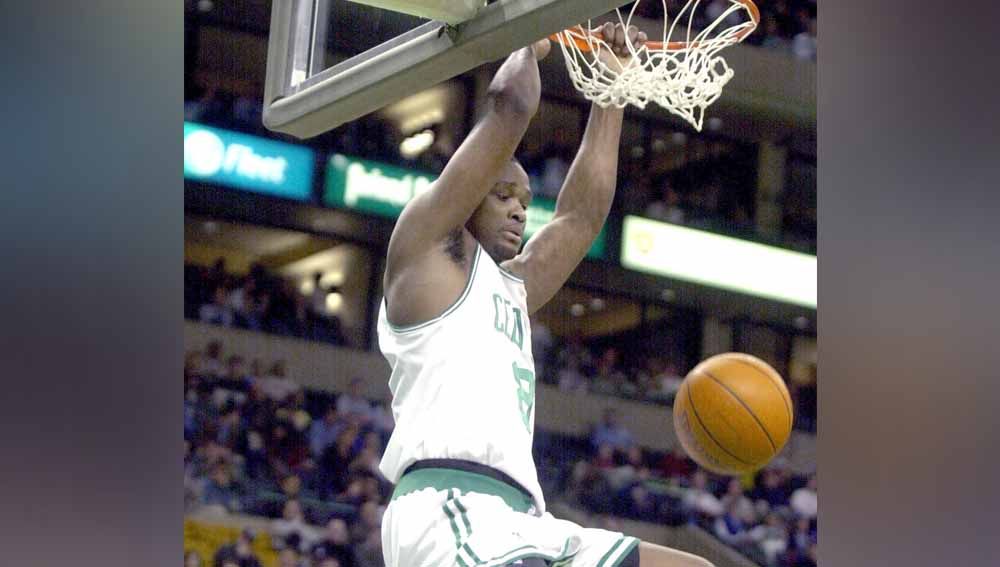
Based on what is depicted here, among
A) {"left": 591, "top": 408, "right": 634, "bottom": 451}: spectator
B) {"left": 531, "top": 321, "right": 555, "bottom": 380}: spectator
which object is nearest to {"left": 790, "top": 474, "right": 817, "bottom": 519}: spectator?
{"left": 591, "top": 408, "right": 634, "bottom": 451}: spectator

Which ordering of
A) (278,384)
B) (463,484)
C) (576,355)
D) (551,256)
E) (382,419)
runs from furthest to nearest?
(576,355) < (382,419) < (278,384) < (551,256) < (463,484)

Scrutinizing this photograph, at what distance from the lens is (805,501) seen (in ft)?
28.2

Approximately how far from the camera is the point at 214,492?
7.11 m

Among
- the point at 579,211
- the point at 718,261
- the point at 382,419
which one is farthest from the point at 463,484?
the point at 718,261

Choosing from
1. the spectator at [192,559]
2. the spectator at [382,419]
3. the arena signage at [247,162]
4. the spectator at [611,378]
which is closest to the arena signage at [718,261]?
the spectator at [611,378]

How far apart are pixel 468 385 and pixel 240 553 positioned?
3490mm

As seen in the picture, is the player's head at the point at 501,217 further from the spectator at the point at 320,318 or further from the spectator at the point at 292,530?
the spectator at the point at 320,318

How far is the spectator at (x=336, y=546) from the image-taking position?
7.14 metres

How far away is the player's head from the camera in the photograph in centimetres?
409

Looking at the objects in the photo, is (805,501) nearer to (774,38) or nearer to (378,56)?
(774,38)

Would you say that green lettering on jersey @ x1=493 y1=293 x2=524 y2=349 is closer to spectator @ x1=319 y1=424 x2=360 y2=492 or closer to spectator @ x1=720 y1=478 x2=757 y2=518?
spectator @ x1=319 y1=424 x2=360 y2=492
